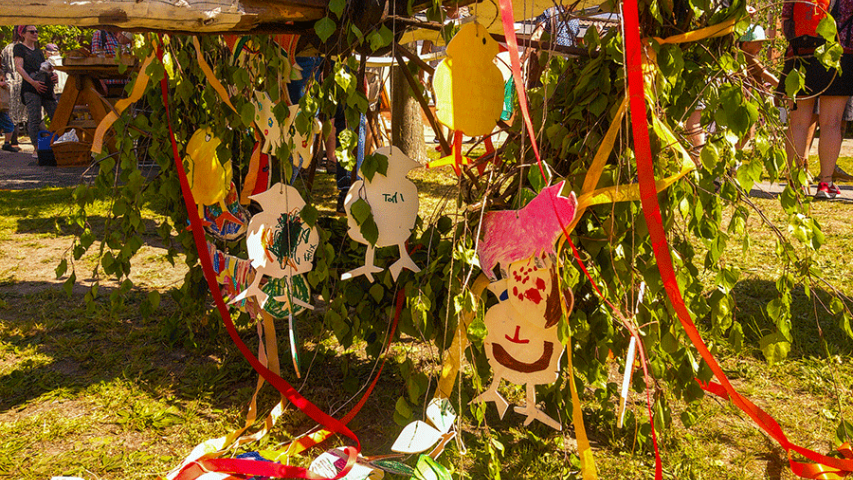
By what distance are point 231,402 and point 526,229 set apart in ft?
3.90

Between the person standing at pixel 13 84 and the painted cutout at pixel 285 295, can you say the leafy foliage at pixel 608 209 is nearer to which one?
the painted cutout at pixel 285 295

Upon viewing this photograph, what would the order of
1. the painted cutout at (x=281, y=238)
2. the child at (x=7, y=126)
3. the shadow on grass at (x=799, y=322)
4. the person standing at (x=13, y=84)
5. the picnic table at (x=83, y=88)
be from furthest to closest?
the child at (x=7, y=126)
the person standing at (x=13, y=84)
the picnic table at (x=83, y=88)
the shadow on grass at (x=799, y=322)
the painted cutout at (x=281, y=238)

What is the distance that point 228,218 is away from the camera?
6.67 ft

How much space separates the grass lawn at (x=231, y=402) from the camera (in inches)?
67.5

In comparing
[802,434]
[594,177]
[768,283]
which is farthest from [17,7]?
[768,283]

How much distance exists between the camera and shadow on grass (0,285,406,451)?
79.8 inches

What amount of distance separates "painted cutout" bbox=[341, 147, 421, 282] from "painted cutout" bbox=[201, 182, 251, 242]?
62 centimetres

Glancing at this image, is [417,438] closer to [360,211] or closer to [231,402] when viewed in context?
[360,211]

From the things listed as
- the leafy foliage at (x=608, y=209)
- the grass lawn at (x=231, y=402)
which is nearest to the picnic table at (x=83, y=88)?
the grass lawn at (x=231, y=402)

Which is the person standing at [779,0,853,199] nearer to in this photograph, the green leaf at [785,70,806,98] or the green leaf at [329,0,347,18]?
the green leaf at [785,70,806,98]

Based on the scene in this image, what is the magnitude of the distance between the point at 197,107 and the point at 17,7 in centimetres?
84

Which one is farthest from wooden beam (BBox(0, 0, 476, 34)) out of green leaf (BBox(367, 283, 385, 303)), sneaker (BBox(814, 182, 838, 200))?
sneaker (BBox(814, 182, 838, 200))

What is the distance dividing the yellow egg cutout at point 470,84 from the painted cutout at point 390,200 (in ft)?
0.56

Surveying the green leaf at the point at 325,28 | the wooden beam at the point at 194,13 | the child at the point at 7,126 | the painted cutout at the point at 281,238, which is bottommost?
the painted cutout at the point at 281,238
